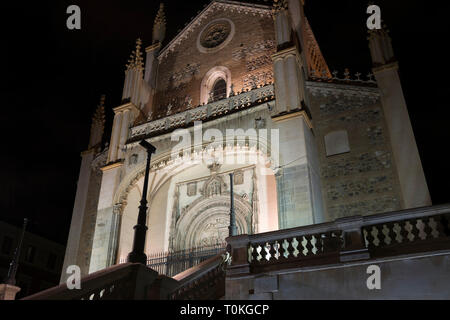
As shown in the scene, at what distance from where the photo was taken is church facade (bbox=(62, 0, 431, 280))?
14281 mm

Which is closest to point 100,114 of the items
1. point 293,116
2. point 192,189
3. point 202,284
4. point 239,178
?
point 192,189

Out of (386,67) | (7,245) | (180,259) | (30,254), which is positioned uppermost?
(386,67)

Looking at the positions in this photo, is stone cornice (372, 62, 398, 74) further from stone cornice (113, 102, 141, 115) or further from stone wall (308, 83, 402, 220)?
stone cornice (113, 102, 141, 115)

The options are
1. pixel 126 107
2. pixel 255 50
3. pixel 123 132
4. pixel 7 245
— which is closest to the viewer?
pixel 123 132

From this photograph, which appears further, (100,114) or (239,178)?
(100,114)

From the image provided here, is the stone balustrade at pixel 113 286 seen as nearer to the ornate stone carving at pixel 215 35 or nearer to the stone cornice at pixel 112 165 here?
the stone cornice at pixel 112 165

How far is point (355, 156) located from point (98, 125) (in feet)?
51.9

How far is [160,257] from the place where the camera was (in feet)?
57.7

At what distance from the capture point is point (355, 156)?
49.1 ft

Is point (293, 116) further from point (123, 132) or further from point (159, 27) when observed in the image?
point (159, 27)

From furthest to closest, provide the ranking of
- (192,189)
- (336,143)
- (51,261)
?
(51,261), (192,189), (336,143)

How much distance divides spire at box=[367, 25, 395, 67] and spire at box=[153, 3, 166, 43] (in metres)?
13.8

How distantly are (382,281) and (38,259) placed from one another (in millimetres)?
32874
